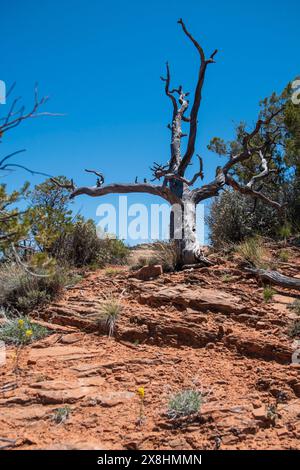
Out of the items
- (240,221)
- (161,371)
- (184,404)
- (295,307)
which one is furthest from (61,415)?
(240,221)

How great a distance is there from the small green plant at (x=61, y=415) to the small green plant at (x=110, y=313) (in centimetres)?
206

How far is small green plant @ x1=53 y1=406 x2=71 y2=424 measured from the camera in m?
4.60

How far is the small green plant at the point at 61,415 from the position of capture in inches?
181

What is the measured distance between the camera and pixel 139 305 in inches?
296

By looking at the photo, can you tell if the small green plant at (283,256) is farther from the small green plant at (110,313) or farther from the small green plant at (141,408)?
the small green plant at (141,408)

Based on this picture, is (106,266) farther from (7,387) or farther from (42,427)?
(42,427)

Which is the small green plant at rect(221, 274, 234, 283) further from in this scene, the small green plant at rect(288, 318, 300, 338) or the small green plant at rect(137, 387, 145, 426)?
the small green plant at rect(137, 387, 145, 426)

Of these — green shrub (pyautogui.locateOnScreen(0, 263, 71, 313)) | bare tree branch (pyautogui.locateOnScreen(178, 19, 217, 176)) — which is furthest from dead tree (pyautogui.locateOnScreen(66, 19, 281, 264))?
green shrub (pyautogui.locateOnScreen(0, 263, 71, 313))

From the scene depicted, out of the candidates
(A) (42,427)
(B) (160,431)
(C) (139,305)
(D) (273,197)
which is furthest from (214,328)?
(D) (273,197)

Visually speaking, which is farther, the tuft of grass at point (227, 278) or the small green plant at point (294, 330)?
the tuft of grass at point (227, 278)

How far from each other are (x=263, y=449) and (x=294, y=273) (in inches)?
191

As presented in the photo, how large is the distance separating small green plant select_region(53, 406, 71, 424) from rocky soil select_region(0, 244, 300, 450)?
Answer: 3 centimetres

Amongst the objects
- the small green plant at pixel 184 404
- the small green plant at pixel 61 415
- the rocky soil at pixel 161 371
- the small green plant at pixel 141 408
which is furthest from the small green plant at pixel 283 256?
the small green plant at pixel 61 415

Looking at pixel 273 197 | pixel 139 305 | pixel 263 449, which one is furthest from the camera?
pixel 273 197
